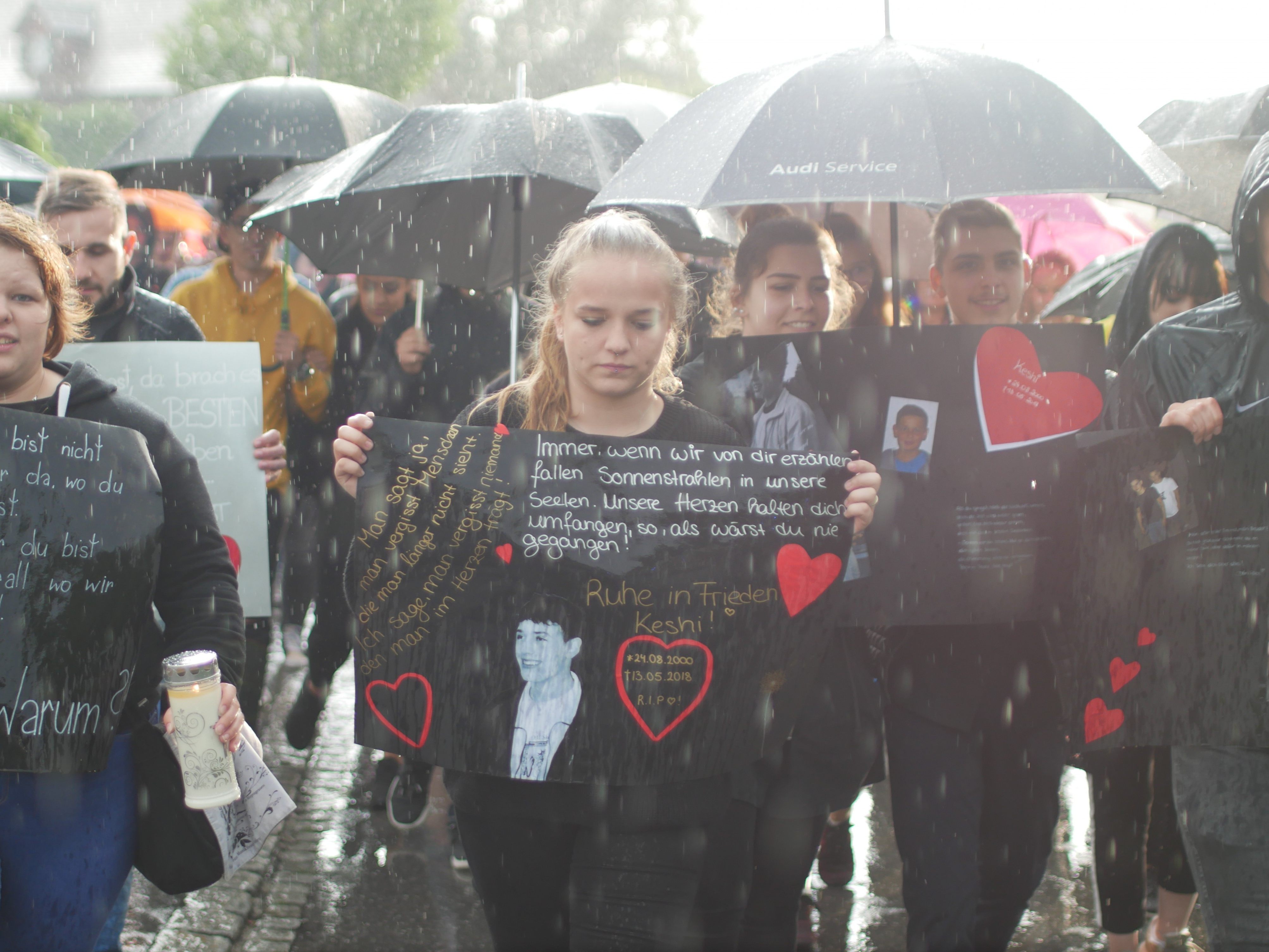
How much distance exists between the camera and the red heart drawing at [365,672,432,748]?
2.42 meters

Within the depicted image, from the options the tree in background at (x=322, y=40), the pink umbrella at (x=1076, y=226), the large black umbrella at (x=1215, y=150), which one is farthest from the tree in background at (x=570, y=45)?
the large black umbrella at (x=1215, y=150)

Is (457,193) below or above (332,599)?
above

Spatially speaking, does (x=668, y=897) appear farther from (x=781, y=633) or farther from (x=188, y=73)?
(x=188, y=73)

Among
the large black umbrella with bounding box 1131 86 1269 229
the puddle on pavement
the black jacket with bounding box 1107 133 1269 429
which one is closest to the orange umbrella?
the puddle on pavement

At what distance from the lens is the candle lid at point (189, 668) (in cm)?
222

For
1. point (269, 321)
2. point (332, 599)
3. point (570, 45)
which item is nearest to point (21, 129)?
point (269, 321)

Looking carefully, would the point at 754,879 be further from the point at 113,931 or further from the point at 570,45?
the point at 570,45

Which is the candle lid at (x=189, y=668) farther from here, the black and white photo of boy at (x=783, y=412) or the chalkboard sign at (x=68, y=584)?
the black and white photo of boy at (x=783, y=412)

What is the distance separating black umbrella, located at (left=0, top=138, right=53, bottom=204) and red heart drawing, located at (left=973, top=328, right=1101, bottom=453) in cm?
484

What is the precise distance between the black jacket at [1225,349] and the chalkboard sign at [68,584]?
2.22 m

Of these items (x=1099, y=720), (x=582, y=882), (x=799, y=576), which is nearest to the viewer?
(x=582, y=882)

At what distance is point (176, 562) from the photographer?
2.54 m

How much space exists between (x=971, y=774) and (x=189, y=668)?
6.24 ft

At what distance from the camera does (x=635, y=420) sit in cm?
268
